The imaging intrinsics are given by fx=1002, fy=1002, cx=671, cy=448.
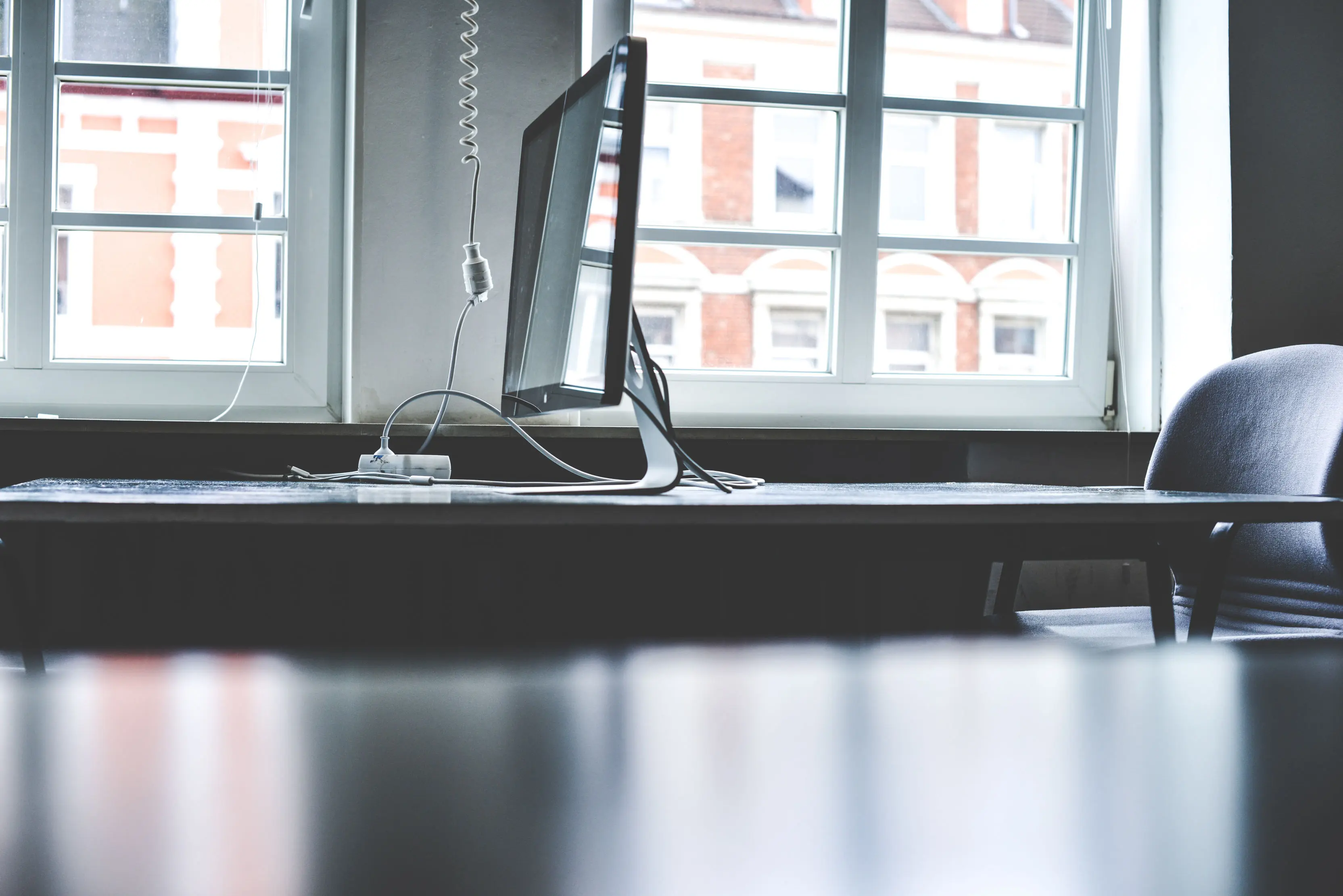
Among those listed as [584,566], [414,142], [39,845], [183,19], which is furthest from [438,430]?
[39,845]

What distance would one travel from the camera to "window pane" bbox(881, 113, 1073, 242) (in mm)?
2287

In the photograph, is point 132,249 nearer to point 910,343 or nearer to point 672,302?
point 672,302

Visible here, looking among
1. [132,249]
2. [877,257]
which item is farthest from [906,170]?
[132,249]

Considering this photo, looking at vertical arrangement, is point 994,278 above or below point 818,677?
above

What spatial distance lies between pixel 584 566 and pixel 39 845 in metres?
1.23

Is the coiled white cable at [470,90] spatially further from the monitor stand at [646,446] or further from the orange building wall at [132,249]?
the monitor stand at [646,446]

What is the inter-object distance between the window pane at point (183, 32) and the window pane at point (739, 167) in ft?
2.61

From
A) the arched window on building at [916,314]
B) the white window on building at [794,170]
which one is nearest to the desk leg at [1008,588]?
the arched window on building at [916,314]

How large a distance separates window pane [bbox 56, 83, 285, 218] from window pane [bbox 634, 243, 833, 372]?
80cm

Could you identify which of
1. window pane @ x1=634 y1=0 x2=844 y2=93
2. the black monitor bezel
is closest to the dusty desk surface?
the black monitor bezel

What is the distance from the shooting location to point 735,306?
7.25 ft

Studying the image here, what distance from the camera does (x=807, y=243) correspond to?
2219 millimetres

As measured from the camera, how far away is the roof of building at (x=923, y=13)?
2209mm

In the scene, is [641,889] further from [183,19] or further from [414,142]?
[183,19]
